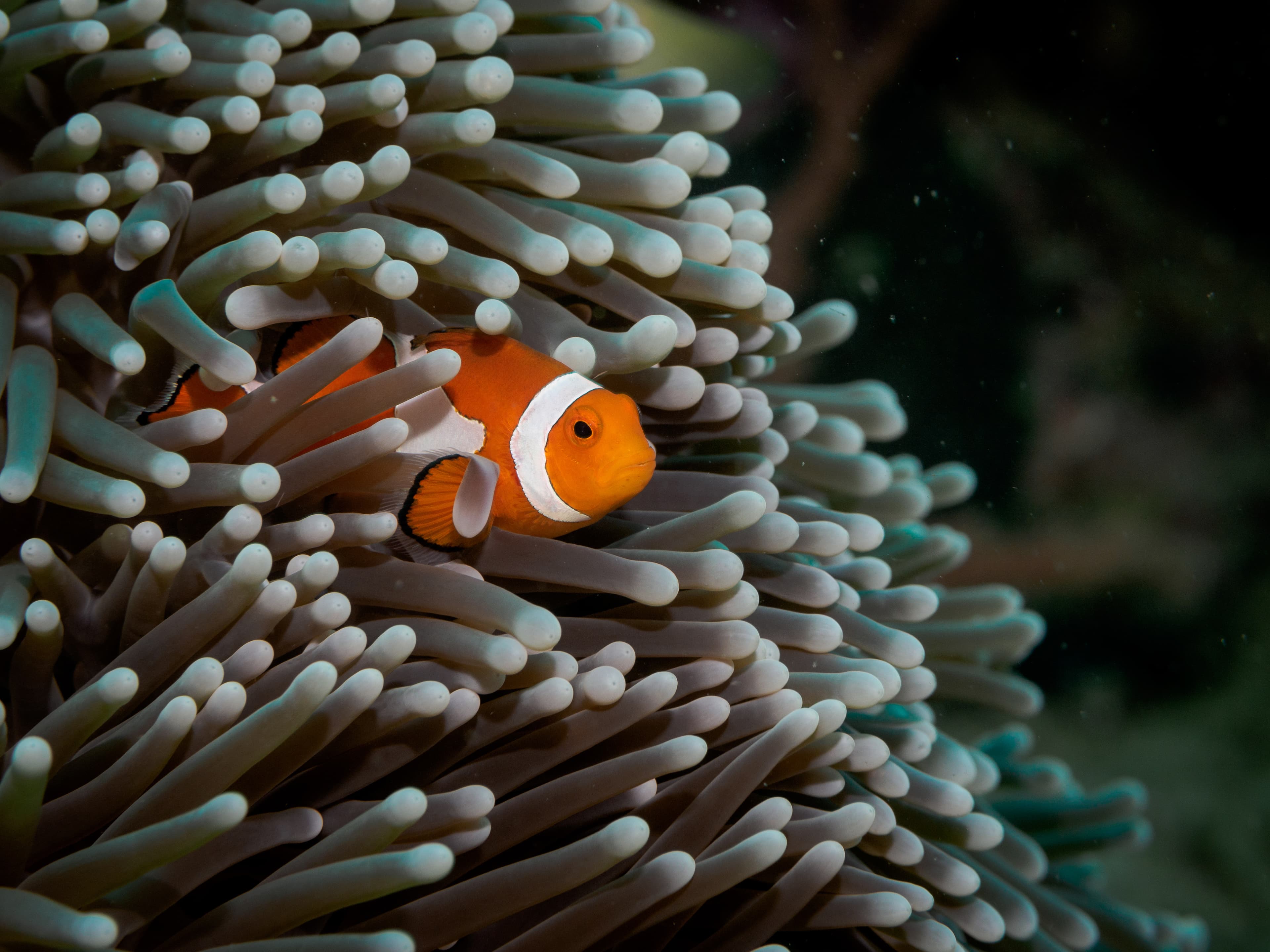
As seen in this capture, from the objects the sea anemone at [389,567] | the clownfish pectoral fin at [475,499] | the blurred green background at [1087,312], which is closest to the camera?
the sea anemone at [389,567]

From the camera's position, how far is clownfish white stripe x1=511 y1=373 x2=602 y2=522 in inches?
41.6

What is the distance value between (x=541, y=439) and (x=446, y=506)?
13 centimetres

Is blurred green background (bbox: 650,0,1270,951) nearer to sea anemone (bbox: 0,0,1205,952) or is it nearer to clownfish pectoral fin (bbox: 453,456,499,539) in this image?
sea anemone (bbox: 0,0,1205,952)

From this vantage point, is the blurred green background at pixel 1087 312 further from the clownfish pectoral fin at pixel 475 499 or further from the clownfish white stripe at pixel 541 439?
the clownfish pectoral fin at pixel 475 499

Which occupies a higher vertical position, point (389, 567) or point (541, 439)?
point (541, 439)

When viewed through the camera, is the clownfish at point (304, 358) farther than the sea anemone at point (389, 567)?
Yes

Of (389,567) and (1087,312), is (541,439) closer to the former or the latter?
(389,567)

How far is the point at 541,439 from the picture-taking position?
105 cm

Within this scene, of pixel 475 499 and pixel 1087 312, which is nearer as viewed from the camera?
pixel 475 499

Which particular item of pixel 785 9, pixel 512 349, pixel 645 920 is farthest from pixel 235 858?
pixel 785 9

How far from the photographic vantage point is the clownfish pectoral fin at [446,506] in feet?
3.22

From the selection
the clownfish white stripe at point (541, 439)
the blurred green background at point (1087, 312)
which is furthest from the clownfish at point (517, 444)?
the blurred green background at point (1087, 312)

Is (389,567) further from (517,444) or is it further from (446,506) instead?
(517,444)

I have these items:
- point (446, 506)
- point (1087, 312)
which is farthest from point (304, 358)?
point (1087, 312)
